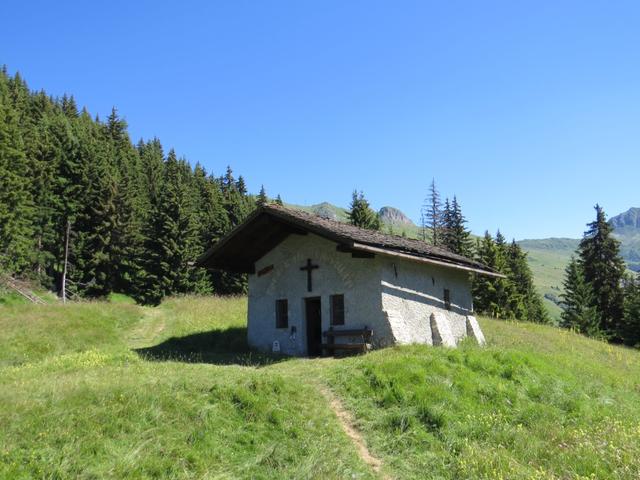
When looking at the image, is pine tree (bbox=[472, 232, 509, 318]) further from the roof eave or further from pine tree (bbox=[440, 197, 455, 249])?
the roof eave

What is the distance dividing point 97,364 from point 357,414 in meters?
8.52

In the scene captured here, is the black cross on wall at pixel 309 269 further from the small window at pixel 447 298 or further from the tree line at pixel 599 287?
the tree line at pixel 599 287

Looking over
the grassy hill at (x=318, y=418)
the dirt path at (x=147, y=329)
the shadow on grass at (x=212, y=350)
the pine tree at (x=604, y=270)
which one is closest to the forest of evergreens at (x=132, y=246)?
the pine tree at (x=604, y=270)

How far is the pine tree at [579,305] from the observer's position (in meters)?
40.2

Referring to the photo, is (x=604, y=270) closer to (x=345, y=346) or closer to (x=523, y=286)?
(x=523, y=286)

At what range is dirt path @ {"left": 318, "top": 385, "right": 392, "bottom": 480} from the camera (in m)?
8.73

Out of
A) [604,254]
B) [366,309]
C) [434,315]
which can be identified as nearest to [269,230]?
[366,309]

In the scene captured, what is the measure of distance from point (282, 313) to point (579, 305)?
109 feet

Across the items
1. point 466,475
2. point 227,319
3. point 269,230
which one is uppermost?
point 269,230

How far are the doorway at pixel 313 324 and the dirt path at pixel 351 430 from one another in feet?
23.7

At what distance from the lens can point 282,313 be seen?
1988 centimetres

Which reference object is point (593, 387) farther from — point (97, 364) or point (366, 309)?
point (97, 364)

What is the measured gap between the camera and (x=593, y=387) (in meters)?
14.3

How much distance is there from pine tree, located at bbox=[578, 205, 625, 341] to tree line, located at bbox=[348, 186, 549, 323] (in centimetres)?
631
